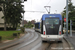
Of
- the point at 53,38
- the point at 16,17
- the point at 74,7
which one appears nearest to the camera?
the point at 53,38

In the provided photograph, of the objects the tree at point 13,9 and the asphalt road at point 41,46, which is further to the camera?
the tree at point 13,9

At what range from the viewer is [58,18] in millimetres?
10797

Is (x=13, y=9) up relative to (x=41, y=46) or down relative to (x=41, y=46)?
up

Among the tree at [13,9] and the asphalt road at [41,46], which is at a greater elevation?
the tree at [13,9]

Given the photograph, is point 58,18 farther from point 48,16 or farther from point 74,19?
point 74,19

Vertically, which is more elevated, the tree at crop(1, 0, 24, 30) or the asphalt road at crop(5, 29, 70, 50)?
the tree at crop(1, 0, 24, 30)

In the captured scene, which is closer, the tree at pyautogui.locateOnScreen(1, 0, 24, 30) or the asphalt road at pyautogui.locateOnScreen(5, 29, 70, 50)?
the asphalt road at pyautogui.locateOnScreen(5, 29, 70, 50)

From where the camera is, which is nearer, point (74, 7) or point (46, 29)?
point (46, 29)

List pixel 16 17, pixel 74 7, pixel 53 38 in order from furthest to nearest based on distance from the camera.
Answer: pixel 74 7, pixel 16 17, pixel 53 38

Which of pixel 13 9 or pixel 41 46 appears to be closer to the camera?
pixel 41 46

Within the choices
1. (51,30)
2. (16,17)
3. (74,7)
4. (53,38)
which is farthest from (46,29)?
(74,7)

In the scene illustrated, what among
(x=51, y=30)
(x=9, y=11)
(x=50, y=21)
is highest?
(x=9, y=11)

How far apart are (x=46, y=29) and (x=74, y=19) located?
21892mm

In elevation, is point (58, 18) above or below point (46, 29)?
above
